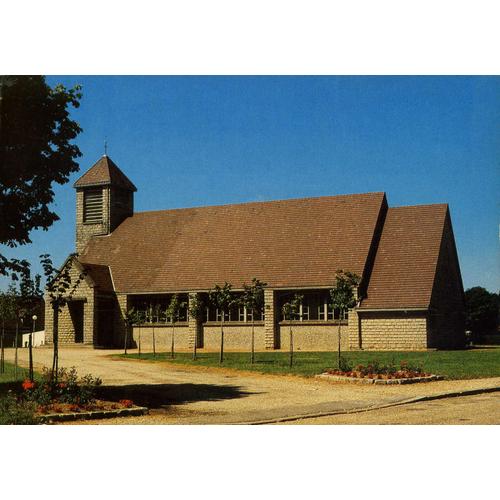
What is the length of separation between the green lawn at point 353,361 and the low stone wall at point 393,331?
2.63m

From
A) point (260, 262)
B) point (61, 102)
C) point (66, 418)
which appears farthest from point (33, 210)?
point (260, 262)

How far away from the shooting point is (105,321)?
36844 millimetres

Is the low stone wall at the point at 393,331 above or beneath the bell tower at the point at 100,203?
beneath

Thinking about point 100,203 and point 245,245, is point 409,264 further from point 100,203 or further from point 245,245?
point 100,203

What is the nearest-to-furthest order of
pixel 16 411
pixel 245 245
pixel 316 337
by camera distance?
pixel 16 411 < pixel 316 337 < pixel 245 245

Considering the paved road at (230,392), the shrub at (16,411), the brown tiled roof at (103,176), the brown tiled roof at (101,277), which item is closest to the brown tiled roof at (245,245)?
the brown tiled roof at (101,277)

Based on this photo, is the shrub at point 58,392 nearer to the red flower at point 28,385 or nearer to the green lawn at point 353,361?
the red flower at point 28,385

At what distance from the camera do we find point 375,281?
32250 mm

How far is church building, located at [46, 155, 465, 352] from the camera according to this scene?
3148cm

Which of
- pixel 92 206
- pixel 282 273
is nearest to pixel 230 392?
pixel 282 273

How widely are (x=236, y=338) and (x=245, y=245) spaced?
4.99 m

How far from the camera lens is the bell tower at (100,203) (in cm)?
4238

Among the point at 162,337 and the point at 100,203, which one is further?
the point at 100,203

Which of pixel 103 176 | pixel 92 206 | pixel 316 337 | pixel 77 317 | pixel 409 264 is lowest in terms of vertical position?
pixel 316 337
